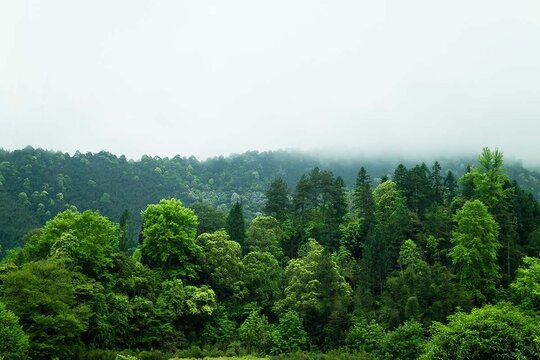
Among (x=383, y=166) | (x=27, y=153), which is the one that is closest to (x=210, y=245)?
(x=27, y=153)

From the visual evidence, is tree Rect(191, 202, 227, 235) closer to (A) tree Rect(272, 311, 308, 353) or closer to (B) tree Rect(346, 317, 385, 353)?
(A) tree Rect(272, 311, 308, 353)

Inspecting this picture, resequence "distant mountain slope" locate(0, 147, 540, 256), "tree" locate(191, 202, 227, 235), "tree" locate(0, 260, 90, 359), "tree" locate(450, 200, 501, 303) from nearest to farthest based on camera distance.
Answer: "tree" locate(0, 260, 90, 359), "tree" locate(450, 200, 501, 303), "tree" locate(191, 202, 227, 235), "distant mountain slope" locate(0, 147, 540, 256)

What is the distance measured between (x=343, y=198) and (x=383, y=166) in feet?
379

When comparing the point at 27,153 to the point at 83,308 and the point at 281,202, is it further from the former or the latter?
the point at 83,308

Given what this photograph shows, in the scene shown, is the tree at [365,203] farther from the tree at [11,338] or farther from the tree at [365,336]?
the tree at [11,338]

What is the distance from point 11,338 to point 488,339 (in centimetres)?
2990

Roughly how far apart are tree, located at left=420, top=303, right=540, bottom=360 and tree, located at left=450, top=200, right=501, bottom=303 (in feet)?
55.9

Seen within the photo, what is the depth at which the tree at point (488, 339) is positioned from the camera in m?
28.3

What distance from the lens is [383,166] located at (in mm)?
181250

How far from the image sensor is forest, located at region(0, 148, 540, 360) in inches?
1478

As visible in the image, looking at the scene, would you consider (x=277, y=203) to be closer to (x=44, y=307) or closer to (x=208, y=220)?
(x=208, y=220)

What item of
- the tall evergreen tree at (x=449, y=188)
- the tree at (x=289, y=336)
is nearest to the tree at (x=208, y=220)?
the tree at (x=289, y=336)

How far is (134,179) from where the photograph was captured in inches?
6038

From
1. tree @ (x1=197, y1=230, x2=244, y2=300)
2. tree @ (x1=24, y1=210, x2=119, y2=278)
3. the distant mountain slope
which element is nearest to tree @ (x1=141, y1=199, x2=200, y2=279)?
tree @ (x1=197, y1=230, x2=244, y2=300)
